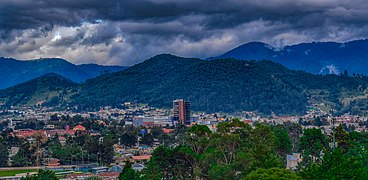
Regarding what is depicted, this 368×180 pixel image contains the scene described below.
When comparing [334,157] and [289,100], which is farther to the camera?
[289,100]

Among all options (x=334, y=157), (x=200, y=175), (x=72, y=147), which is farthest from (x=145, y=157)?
Answer: (x=334, y=157)

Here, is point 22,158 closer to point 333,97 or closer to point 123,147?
point 123,147

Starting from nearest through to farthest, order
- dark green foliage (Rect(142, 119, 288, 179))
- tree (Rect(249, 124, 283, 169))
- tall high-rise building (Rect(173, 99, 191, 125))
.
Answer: tree (Rect(249, 124, 283, 169))
dark green foliage (Rect(142, 119, 288, 179))
tall high-rise building (Rect(173, 99, 191, 125))

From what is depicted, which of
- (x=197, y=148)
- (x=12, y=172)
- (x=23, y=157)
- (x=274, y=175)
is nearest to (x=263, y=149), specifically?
(x=197, y=148)

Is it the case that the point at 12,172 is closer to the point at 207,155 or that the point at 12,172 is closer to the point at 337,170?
the point at 207,155

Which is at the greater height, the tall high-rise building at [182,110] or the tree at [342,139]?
the tall high-rise building at [182,110]

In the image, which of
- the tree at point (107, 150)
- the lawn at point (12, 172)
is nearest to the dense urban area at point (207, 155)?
the lawn at point (12, 172)

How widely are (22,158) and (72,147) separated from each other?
7424mm

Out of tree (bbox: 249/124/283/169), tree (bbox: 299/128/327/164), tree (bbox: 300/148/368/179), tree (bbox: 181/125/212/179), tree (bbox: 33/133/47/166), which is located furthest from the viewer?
tree (bbox: 33/133/47/166)

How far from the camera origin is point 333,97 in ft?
614

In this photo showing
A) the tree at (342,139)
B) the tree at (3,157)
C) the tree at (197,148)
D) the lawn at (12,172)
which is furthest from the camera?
the tree at (3,157)

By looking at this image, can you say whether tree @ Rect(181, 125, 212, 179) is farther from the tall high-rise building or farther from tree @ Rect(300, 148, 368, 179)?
the tall high-rise building

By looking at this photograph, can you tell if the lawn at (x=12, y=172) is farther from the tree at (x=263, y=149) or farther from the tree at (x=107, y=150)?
the tree at (x=263, y=149)

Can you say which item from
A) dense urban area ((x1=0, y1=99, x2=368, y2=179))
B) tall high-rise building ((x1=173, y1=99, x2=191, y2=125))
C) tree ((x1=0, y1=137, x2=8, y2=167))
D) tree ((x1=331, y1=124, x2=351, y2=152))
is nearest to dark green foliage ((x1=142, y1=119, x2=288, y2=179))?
dense urban area ((x1=0, y1=99, x2=368, y2=179))
